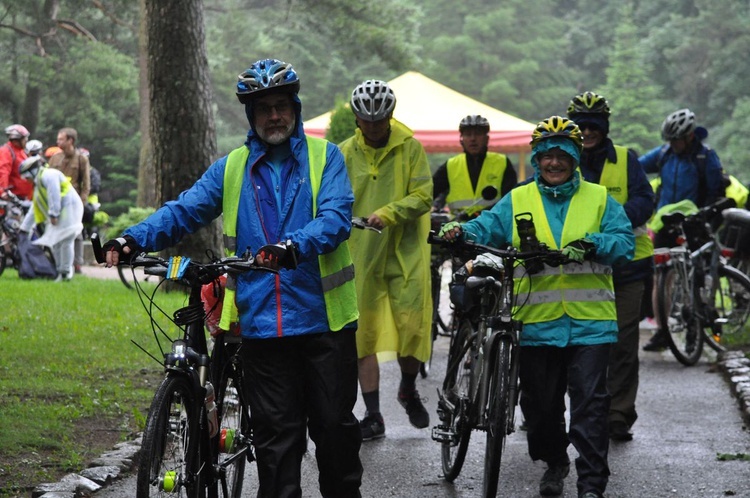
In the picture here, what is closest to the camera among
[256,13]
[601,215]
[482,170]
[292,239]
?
[292,239]

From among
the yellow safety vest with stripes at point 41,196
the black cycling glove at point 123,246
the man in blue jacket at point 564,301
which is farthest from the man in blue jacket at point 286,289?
the yellow safety vest with stripes at point 41,196

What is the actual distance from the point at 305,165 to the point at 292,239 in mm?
536

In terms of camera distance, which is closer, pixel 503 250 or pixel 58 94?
pixel 503 250

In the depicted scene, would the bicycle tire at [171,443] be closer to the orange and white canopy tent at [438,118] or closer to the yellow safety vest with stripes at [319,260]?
the yellow safety vest with stripes at [319,260]

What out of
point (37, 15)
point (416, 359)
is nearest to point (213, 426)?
point (416, 359)

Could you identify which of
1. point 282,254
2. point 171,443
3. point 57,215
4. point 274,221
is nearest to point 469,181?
point 274,221

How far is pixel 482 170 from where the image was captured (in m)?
10.4

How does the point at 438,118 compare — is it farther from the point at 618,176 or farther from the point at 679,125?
the point at 618,176

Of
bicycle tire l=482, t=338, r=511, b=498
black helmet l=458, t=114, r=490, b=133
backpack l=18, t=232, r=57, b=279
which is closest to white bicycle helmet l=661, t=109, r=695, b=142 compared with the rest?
black helmet l=458, t=114, r=490, b=133

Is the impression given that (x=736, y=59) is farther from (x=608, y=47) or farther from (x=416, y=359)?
(x=416, y=359)

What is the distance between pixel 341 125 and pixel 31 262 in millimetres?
4955

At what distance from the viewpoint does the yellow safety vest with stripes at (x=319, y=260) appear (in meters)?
5.31

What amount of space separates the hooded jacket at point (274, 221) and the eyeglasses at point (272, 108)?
0.04 m

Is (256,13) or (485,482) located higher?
(256,13)
